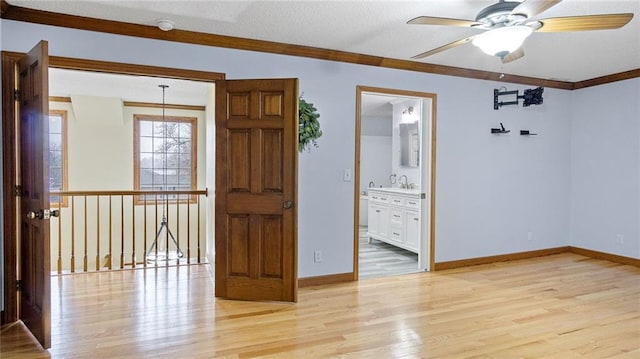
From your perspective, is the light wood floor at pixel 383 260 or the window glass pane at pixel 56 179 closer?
the light wood floor at pixel 383 260

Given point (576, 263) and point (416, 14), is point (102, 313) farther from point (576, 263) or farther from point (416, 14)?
point (576, 263)

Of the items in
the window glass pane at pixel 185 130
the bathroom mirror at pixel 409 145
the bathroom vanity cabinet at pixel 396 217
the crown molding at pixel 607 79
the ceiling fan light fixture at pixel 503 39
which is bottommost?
the bathroom vanity cabinet at pixel 396 217

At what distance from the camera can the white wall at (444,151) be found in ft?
11.6

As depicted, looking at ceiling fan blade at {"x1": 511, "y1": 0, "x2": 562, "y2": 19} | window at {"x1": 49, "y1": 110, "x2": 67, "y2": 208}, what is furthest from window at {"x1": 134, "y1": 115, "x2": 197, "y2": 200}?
ceiling fan blade at {"x1": 511, "y1": 0, "x2": 562, "y2": 19}

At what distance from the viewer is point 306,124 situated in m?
3.85

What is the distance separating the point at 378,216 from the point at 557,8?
390cm

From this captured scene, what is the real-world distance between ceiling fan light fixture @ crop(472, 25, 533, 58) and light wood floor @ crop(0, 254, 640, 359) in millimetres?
2006

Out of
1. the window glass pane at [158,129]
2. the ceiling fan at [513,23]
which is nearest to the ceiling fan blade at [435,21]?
the ceiling fan at [513,23]

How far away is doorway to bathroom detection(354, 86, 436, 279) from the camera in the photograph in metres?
4.56

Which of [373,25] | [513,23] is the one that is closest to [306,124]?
[373,25]

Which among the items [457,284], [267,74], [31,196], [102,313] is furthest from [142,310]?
[457,284]

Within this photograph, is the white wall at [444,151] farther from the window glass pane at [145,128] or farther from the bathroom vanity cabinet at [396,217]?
the window glass pane at [145,128]

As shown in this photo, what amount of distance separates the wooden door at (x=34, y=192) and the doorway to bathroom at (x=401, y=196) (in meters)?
2.76

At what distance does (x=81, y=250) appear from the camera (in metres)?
6.69
